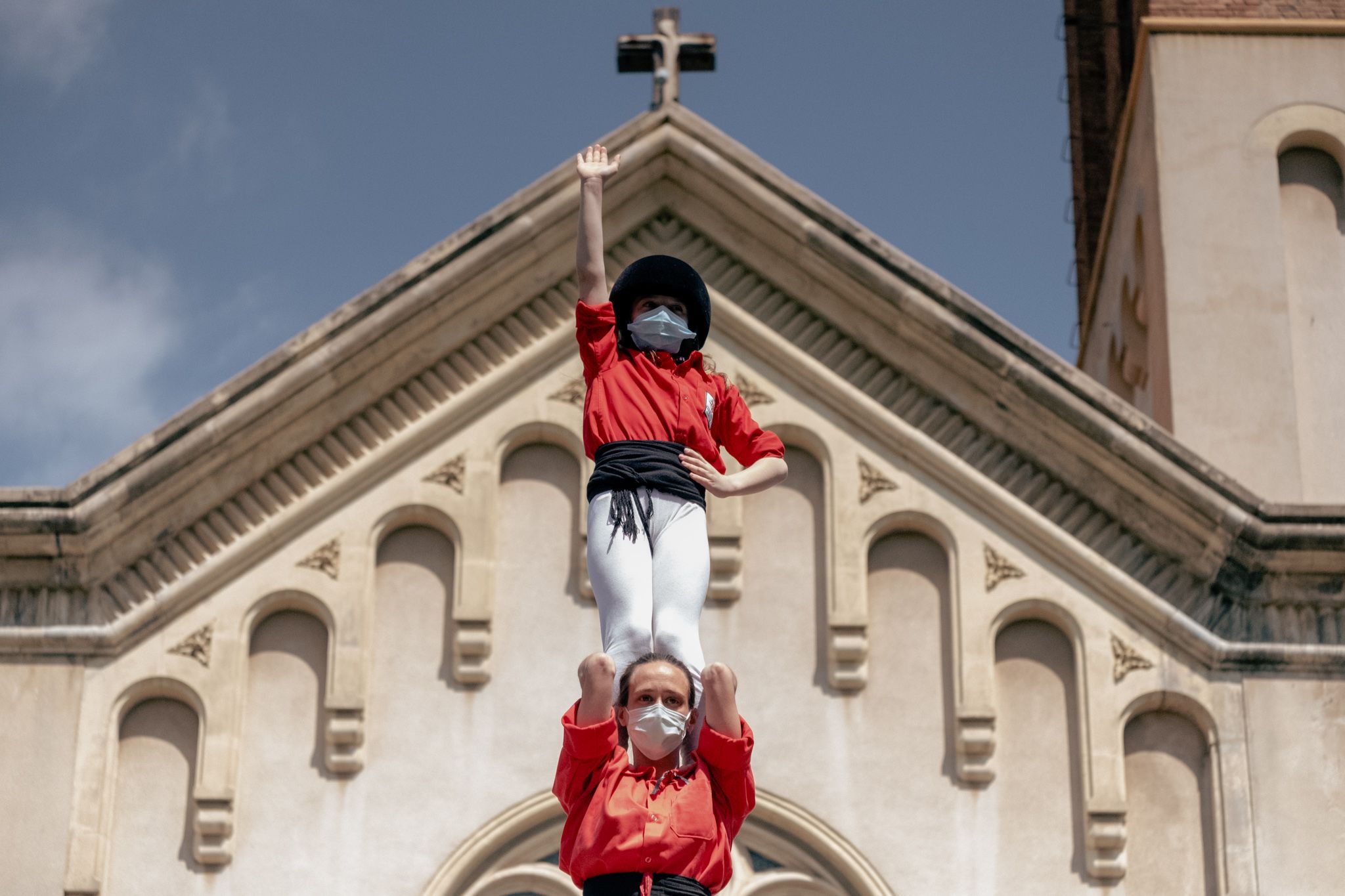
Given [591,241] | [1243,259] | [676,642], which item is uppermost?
[1243,259]

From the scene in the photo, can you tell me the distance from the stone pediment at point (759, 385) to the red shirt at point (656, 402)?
669 centimetres

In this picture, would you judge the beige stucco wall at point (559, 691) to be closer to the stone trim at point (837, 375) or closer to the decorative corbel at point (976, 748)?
the decorative corbel at point (976, 748)

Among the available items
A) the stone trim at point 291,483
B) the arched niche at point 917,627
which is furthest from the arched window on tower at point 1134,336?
the stone trim at point 291,483

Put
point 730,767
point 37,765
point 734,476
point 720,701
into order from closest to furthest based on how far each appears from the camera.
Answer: point 720,701 < point 730,767 < point 734,476 < point 37,765

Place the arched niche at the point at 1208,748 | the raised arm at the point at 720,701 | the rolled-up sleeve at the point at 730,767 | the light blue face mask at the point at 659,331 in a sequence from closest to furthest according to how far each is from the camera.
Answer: the raised arm at the point at 720,701
the rolled-up sleeve at the point at 730,767
the light blue face mask at the point at 659,331
the arched niche at the point at 1208,748

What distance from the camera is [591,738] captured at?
11.8 m

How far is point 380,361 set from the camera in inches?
782

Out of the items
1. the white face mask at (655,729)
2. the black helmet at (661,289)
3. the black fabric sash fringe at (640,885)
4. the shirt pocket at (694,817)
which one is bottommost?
the black fabric sash fringe at (640,885)

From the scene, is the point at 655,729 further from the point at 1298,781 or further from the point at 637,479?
the point at 1298,781

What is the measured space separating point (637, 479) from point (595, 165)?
1783 mm

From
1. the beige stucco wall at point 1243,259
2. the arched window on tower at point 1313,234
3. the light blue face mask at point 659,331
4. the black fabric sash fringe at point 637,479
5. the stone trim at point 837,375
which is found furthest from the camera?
the arched window on tower at point 1313,234

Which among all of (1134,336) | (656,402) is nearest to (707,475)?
(656,402)

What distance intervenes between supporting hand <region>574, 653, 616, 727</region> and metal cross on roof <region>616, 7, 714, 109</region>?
975cm

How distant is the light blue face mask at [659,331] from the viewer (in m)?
12.9
